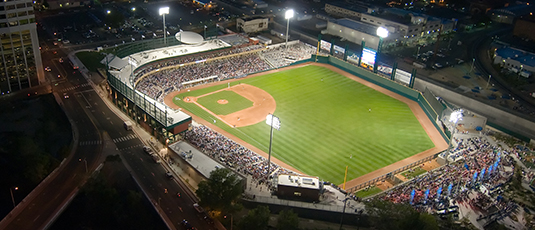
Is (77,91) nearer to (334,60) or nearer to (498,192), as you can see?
(334,60)

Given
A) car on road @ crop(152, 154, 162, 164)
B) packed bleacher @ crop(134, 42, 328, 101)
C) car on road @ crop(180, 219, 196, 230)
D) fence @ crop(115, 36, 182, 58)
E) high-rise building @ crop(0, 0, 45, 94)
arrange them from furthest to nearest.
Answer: fence @ crop(115, 36, 182, 58) < packed bleacher @ crop(134, 42, 328, 101) < high-rise building @ crop(0, 0, 45, 94) < car on road @ crop(152, 154, 162, 164) < car on road @ crop(180, 219, 196, 230)

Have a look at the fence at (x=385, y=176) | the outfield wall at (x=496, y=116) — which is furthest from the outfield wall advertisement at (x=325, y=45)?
the fence at (x=385, y=176)

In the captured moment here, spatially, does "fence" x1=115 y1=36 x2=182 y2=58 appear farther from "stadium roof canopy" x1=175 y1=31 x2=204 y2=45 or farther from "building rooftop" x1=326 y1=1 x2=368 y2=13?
"building rooftop" x1=326 y1=1 x2=368 y2=13

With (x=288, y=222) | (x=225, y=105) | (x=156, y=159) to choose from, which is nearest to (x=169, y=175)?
(x=156, y=159)

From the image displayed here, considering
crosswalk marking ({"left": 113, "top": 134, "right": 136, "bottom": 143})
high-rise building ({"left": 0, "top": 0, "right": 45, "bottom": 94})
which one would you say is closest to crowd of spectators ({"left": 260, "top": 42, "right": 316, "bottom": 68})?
crosswalk marking ({"left": 113, "top": 134, "right": 136, "bottom": 143})

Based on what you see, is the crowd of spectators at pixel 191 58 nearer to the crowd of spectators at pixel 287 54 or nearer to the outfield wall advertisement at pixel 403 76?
the crowd of spectators at pixel 287 54

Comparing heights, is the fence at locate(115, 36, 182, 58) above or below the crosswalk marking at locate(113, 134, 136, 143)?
above

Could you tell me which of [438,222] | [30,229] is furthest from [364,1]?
[30,229]
